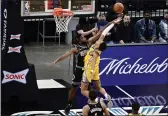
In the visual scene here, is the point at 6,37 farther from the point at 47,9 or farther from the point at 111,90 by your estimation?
the point at 47,9

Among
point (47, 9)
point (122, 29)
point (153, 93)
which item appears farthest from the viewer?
point (47, 9)

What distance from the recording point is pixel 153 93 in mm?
12711

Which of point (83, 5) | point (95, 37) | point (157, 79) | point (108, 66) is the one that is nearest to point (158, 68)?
point (157, 79)

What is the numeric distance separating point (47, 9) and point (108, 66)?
548 centimetres

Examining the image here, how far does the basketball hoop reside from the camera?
17297mm

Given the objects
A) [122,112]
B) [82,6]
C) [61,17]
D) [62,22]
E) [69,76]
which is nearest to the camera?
A: [122,112]

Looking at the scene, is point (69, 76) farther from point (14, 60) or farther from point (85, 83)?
point (85, 83)

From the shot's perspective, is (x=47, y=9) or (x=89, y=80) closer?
(x=89, y=80)

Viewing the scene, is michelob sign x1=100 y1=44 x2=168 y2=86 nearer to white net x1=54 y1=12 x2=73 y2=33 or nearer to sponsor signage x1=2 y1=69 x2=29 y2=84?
sponsor signage x1=2 y1=69 x2=29 y2=84

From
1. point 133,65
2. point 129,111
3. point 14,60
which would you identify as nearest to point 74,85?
point 129,111

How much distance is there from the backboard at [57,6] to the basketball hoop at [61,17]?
0.38 meters

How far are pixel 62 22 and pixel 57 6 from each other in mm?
646

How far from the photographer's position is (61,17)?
57.4ft

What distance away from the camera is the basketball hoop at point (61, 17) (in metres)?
17.3
